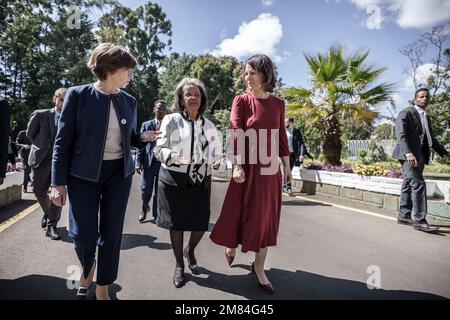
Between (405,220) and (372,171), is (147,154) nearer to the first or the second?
(405,220)

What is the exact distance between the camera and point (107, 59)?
2418 mm

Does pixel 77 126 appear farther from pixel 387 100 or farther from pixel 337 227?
pixel 387 100

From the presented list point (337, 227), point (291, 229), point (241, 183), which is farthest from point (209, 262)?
point (337, 227)

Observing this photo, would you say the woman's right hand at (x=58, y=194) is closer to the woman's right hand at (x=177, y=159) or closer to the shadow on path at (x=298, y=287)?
the woman's right hand at (x=177, y=159)

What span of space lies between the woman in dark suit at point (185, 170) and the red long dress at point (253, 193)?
27 cm

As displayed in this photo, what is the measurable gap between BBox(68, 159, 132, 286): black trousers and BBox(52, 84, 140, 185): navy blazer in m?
0.08

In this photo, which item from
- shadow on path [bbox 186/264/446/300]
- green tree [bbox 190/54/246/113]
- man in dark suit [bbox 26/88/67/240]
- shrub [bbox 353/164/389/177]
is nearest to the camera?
shadow on path [bbox 186/264/446/300]

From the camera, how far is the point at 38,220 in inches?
211

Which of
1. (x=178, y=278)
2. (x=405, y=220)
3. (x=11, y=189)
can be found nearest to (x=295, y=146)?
(x=405, y=220)

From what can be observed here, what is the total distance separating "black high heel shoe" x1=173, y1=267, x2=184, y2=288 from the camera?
2.96 metres

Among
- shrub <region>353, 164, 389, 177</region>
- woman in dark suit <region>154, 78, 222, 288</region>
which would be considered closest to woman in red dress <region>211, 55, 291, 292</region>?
woman in dark suit <region>154, 78, 222, 288</region>

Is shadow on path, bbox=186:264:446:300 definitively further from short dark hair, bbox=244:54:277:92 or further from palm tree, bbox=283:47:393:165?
palm tree, bbox=283:47:393:165

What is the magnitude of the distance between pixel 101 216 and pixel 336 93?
7.91 meters
